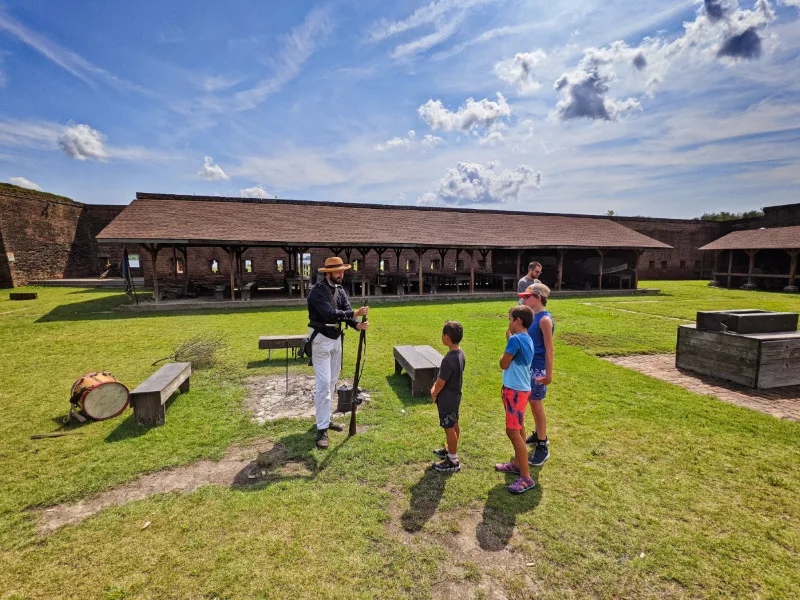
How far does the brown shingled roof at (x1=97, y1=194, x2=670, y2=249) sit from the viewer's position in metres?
15.9

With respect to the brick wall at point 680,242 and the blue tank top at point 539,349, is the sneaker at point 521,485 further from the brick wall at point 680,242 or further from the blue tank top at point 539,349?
the brick wall at point 680,242

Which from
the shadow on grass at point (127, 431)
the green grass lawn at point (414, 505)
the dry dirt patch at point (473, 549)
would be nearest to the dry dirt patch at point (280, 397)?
the green grass lawn at point (414, 505)

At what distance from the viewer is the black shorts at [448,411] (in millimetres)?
3506

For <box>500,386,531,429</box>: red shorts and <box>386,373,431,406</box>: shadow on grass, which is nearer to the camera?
<box>500,386,531,429</box>: red shorts

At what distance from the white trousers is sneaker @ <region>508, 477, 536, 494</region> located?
6.80 feet

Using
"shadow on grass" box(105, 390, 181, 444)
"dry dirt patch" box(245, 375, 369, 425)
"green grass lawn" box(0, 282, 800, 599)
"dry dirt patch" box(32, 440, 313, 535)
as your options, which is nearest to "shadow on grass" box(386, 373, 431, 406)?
"green grass lawn" box(0, 282, 800, 599)

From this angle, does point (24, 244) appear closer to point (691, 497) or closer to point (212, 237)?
point (212, 237)

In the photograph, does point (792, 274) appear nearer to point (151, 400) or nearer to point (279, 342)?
point (279, 342)

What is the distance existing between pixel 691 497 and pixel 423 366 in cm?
327

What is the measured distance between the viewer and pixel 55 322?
11.4 meters

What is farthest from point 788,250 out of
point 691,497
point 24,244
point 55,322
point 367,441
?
point 24,244

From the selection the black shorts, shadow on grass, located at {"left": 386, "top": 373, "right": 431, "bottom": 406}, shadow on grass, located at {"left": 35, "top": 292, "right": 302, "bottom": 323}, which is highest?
the black shorts

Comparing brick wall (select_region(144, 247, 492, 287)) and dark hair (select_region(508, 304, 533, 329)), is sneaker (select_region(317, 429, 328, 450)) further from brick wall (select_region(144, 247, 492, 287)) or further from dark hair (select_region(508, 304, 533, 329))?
brick wall (select_region(144, 247, 492, 287))

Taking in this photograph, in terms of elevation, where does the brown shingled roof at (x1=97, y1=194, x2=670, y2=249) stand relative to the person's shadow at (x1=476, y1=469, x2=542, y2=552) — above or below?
above
